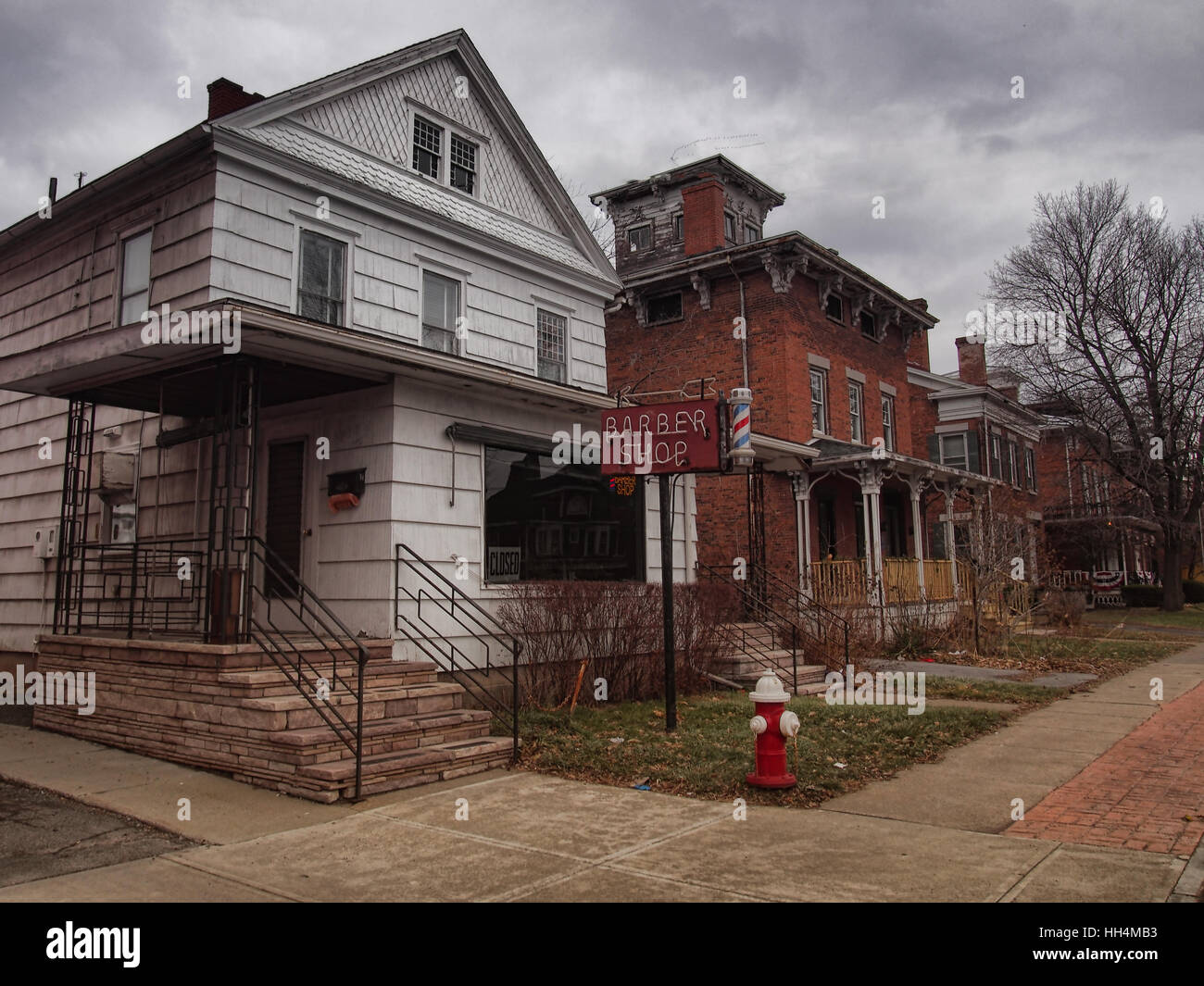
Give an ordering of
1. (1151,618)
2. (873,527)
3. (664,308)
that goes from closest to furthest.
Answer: (873,527) < (664,308) < (1151,618)

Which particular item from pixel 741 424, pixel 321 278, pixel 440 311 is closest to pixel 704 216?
pixel 440 311

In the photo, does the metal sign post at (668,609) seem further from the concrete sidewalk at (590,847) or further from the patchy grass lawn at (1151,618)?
the patchy grass lawn at (1151,618)

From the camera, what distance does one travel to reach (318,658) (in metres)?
8.91

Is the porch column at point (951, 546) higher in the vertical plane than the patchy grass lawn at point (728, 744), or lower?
higher

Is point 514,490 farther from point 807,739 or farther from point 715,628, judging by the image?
Result: point 807,739

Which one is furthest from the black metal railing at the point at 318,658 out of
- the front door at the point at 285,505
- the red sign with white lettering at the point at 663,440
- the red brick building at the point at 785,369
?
the red brick building at the point at 785,369

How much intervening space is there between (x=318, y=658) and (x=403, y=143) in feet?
29.4

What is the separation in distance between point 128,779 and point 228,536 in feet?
7.47

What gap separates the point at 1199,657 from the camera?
58.1ft

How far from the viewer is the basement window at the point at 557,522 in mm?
11422

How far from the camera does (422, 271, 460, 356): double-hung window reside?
13.9 m

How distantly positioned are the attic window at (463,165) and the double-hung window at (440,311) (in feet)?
6.41

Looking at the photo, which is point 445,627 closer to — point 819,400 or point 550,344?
point 550,344
